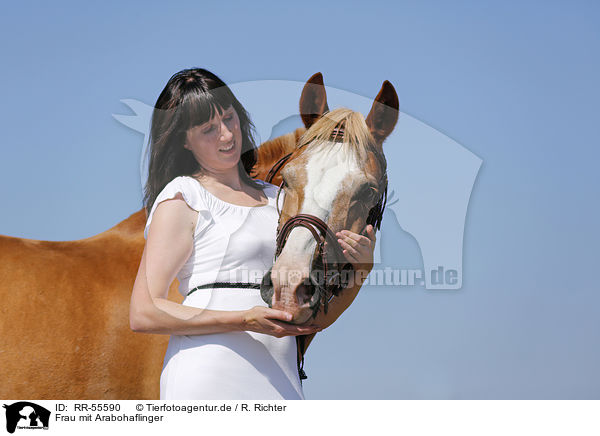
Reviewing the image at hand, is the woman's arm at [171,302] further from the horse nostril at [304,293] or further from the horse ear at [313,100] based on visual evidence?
the horse ear at [313,100]

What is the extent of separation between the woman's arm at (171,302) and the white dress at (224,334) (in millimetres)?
56

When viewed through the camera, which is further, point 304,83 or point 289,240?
point 304,83

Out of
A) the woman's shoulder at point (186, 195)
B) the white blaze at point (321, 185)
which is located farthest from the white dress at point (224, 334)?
the white blaze at point (321, 185)

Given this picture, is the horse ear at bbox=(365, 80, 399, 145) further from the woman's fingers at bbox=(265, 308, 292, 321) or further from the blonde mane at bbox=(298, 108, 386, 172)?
the woman's fingers at bbox=(265, 308, 292, 321)

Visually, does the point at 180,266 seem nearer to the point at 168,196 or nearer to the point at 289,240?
the point at 168,196

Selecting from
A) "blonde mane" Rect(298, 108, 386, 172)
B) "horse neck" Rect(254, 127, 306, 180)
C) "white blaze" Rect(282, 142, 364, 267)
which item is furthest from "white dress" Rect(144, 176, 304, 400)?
"horse neck" Rect(254, 127, 306, 180)

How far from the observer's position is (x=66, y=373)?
118 inches

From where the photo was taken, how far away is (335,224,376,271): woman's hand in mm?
1920

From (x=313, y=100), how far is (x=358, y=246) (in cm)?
66

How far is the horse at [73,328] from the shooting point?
298 cm
